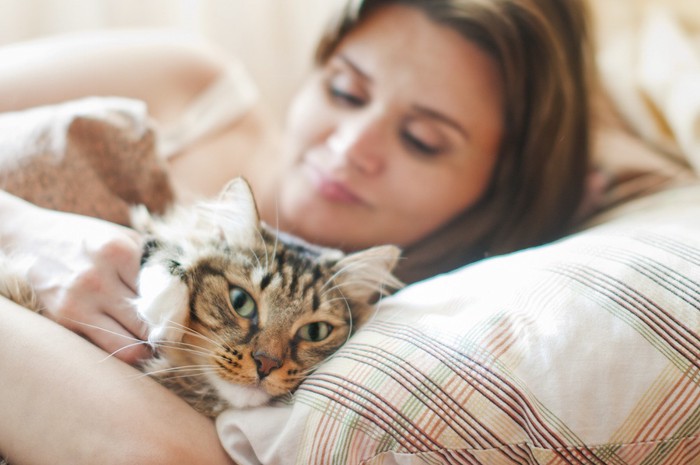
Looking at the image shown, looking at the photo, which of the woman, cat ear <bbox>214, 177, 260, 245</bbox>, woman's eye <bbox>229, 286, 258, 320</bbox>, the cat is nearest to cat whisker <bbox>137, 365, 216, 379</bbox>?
the cat

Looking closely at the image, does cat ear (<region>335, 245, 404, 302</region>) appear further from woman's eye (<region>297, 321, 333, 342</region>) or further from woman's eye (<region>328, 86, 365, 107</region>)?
woman's eye (<region>328, 86, 365, 107</region>)

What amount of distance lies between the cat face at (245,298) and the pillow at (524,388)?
8 cm

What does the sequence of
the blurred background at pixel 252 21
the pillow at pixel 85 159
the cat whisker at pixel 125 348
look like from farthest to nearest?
the blurred background at pixel 252 21, the pillow at pixel 85 159, the cat whisker at pixel 125 348

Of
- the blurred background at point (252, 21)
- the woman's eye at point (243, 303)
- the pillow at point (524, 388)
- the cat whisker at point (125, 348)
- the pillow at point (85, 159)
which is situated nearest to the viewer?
the pillow at point (524, 388)

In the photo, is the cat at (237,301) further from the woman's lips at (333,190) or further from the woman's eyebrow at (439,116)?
the woman's eyebrow at (439,116)

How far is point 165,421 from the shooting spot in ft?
2.64

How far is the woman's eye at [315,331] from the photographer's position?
999 mm

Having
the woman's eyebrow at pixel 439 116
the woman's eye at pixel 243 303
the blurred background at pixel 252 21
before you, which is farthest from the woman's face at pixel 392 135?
the woman's eye at pixel 243 303

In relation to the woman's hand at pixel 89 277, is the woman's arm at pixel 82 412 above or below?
below

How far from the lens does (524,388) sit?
76 centimetres

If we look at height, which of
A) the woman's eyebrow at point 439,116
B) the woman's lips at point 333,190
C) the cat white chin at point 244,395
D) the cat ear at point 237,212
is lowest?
the cat white chin at point 244,395

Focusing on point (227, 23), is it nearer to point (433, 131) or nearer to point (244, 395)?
point (433, 131)

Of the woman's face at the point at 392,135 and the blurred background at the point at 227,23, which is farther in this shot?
the blurred background at the point at 227,23

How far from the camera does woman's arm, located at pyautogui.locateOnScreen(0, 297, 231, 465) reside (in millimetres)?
759
